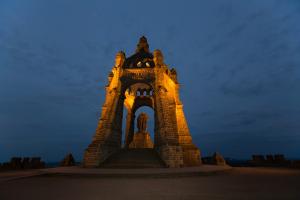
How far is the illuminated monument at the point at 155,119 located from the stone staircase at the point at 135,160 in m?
0.42

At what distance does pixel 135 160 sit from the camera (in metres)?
19.7

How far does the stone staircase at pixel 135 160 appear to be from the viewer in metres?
18.7

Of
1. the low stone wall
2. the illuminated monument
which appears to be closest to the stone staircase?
the illuminated monument

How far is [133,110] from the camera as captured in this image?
3478 cm

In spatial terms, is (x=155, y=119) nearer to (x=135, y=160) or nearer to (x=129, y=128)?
(x=135, y=160)

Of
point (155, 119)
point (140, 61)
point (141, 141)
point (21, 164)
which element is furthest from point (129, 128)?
point (21, 164)

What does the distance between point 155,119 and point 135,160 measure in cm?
633

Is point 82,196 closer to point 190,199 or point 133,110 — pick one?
point 190,199

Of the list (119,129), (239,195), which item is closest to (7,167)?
(119,129)

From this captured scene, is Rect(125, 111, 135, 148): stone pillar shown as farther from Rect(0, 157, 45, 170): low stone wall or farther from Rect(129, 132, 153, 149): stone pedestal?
Rect(0, 157, 45, 170): low stone wall

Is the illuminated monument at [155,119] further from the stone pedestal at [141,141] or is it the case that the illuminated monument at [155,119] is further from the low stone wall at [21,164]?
the low stone wall at [21,164]

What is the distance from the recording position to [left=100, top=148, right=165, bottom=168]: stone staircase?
736 inches

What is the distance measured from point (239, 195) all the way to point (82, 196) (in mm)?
5630

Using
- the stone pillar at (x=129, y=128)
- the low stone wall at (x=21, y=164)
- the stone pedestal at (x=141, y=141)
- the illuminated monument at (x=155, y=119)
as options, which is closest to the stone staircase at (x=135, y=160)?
the illuminated monument at (x=155, y=119)
